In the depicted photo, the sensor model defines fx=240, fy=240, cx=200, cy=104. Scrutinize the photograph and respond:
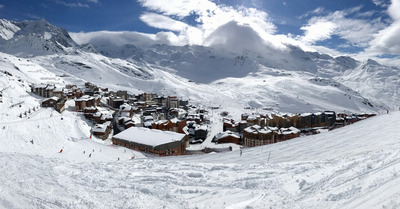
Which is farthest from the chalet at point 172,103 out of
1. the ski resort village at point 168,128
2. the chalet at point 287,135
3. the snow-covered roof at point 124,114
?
the chalet at point 287,135

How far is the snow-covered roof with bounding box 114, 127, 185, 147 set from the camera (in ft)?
116

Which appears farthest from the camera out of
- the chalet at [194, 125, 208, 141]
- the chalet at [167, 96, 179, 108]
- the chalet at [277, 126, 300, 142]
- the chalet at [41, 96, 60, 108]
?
the chalet at [167, 96, 179, 108]

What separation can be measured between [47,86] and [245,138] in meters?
51.9

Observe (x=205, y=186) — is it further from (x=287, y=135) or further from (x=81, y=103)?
(x=81, y=103)

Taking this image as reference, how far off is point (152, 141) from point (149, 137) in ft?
5.66

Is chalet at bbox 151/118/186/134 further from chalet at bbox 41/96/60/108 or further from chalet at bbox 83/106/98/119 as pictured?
chalet at bbox 41/96/60/108

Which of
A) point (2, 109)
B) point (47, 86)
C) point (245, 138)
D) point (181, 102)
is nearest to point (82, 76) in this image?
point (181, 102)

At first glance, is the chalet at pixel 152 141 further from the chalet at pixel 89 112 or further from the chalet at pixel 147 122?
the chalet at pixel 89 112

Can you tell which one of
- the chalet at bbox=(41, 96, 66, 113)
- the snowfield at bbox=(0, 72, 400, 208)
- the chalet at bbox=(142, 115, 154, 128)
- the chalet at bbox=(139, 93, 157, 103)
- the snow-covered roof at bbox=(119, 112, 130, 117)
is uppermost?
the chalet at bbox=(139, 93, 157, 103)

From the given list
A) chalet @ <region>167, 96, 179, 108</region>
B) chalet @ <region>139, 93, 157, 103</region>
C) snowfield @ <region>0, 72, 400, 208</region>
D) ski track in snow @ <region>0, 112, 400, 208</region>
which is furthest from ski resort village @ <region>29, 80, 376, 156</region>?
ski track in snow @ <region>0, 112, 400, 208</region>

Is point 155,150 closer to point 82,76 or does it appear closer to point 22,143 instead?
point 22,143

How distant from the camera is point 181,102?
108 m

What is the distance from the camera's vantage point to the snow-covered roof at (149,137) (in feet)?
116

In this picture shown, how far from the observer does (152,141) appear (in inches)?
1391
